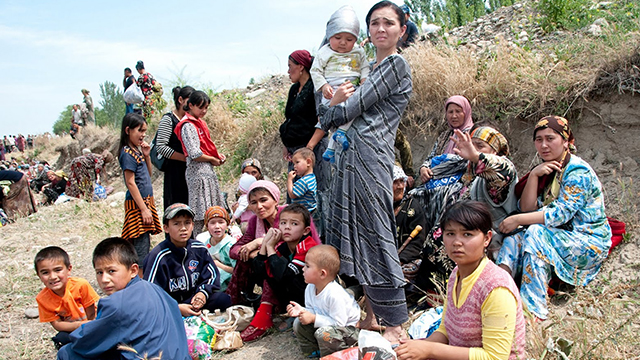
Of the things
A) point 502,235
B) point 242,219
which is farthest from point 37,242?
point 502,235

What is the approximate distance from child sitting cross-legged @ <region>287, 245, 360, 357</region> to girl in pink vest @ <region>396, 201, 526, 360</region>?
0.83 meters

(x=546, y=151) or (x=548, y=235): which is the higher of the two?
(x=546, y=151)

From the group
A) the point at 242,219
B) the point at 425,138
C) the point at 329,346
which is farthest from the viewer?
the point at 425,138

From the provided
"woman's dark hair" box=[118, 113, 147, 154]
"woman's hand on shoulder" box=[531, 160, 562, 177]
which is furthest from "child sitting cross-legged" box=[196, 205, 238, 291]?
"woman's hand on shoulder" box=[531, 160, 562, 177]

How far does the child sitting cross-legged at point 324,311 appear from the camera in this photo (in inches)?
121

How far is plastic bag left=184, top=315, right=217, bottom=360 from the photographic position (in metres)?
3.45

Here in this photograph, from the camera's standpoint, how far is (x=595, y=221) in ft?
11.0

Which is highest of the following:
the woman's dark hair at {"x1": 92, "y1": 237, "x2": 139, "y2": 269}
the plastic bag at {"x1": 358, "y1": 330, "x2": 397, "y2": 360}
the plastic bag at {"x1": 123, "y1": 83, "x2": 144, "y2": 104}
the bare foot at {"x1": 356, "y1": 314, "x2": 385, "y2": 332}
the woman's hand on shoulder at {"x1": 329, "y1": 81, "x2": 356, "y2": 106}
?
the plastic bag at {"x1": 123, "y1": 83, "x2": 144, "y2": 104}

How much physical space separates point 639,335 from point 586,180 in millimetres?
1031

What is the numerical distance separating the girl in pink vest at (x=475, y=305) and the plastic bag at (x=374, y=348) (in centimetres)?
27

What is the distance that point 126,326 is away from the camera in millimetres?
2654

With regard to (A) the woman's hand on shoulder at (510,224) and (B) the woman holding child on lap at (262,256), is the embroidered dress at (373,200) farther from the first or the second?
(A) the woman's hand on shoulder at (510,224)

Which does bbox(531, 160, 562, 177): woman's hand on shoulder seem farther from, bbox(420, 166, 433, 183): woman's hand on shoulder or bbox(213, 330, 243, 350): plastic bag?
bbox(213, 330, 243, 350): plastic bag

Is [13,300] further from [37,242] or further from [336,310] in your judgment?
[336,310]
